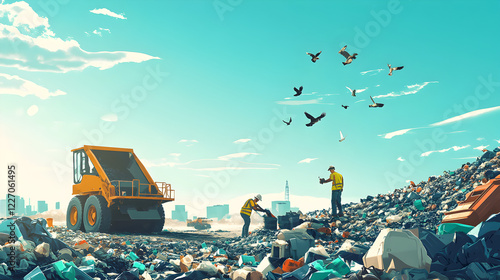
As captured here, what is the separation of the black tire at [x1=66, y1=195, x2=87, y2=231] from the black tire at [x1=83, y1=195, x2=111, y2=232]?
354 millimetres

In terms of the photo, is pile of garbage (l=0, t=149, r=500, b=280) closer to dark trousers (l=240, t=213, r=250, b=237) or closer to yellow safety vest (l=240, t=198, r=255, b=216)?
dark trousers (l=240, t=213, r=250, b=237)

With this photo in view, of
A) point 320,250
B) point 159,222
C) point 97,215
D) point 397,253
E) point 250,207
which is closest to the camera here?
point 397,253

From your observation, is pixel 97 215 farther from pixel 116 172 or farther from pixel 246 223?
pixel 246 223

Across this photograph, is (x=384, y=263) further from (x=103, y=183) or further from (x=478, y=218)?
(x=103, y=183)

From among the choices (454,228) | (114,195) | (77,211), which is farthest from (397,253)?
(77,211)

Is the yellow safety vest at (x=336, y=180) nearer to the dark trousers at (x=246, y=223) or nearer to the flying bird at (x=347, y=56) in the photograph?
the dark trousers at (x=246, y=223)

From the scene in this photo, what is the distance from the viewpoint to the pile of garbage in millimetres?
5809

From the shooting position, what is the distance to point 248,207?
11914 millimetres

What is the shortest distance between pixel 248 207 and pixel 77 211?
5.36 meters

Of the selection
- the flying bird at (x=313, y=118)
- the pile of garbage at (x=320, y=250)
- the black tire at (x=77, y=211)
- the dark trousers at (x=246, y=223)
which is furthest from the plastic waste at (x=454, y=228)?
the black tire at (x=77, y=211)

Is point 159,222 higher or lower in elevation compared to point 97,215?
lower

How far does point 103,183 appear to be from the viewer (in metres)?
12.9

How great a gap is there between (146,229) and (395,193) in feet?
24.5

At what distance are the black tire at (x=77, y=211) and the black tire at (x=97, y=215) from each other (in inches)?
14.0
